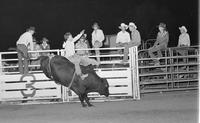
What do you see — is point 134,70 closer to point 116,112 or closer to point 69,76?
point 69,76

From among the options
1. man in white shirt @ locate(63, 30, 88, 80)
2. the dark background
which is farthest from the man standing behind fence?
the dark background

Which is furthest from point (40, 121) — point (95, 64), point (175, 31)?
point (175, 31)

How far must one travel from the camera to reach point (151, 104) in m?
12.0

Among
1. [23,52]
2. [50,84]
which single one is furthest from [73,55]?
[23,52]

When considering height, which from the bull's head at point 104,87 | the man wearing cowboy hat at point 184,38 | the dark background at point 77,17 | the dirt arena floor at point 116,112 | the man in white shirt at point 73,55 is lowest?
the dirt arena floor at point 116,112

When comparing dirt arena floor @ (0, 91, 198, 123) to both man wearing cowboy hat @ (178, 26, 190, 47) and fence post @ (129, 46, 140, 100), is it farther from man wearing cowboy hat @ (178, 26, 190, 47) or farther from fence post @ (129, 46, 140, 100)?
man wearing cowboy hat @ (178, 26, 190, 47)

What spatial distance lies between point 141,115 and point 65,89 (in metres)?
3.62

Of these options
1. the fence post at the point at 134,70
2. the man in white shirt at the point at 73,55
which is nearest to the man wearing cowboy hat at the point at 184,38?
the fence post at the point at 134,70

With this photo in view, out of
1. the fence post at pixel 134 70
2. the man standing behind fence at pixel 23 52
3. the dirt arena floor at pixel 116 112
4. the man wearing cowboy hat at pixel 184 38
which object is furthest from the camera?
the man wearing cowboy hat at pixel 184 38

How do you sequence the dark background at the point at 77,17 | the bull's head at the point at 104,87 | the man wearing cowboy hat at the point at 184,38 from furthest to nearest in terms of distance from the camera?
the dark background at the point at 77,17 < the man wearing cowboy hat at the point at 184,38 < the bull's head at the point at 104,87

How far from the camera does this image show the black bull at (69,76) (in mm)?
12078

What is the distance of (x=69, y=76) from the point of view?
476 inches

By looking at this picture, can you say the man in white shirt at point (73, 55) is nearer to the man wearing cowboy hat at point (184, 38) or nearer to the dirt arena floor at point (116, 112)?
the dirt arena floor at point (116, 112)

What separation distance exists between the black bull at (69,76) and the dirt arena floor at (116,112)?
1.62 feet
